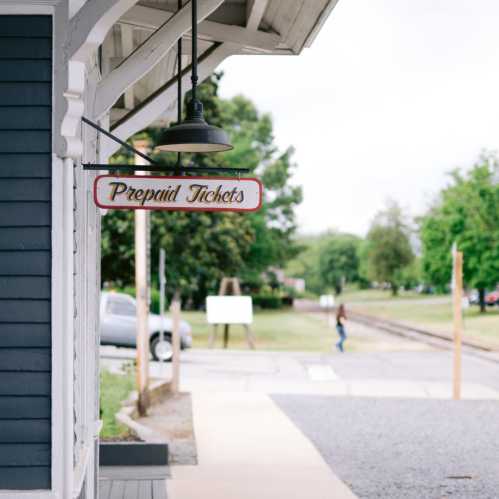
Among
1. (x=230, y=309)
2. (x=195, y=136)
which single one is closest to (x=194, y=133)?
(x=195, y=136)

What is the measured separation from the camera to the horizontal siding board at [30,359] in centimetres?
488

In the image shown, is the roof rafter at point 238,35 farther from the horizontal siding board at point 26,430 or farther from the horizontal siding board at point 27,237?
the horizontal siding board at point 26,430

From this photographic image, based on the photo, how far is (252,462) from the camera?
10.8 m

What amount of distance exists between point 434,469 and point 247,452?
203 cm

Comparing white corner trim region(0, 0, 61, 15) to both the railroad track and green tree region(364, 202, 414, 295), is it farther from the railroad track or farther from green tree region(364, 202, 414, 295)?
green tree region(364, 202, 414, 295)

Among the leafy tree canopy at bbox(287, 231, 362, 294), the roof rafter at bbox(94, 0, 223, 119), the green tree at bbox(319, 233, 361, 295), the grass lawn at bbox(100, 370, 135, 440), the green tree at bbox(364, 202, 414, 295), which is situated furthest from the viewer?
the green tree at bbox(319, 233, 361, 295)

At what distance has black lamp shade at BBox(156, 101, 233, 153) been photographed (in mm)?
5793

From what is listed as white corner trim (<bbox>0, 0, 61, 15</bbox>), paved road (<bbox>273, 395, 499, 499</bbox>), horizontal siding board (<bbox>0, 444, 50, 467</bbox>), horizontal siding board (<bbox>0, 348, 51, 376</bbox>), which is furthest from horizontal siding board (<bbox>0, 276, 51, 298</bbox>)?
paved road (<bbox>273, 395, 499, 499</bbox>)

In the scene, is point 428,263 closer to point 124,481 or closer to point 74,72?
point 124,481

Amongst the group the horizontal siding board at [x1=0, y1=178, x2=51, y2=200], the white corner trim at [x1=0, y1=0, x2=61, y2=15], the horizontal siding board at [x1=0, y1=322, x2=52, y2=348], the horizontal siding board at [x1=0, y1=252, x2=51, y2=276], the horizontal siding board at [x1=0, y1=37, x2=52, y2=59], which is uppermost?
the white corner trim at [x1=0, y1=0, x2=61, y2=15]

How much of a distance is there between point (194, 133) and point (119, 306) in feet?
64.4

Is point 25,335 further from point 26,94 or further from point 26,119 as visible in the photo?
point 26,94

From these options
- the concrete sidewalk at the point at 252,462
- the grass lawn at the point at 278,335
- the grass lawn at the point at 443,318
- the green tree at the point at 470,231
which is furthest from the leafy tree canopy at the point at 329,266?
the concrete sidewalk at the point at 252,462

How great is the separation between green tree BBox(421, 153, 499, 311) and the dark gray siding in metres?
52.7
